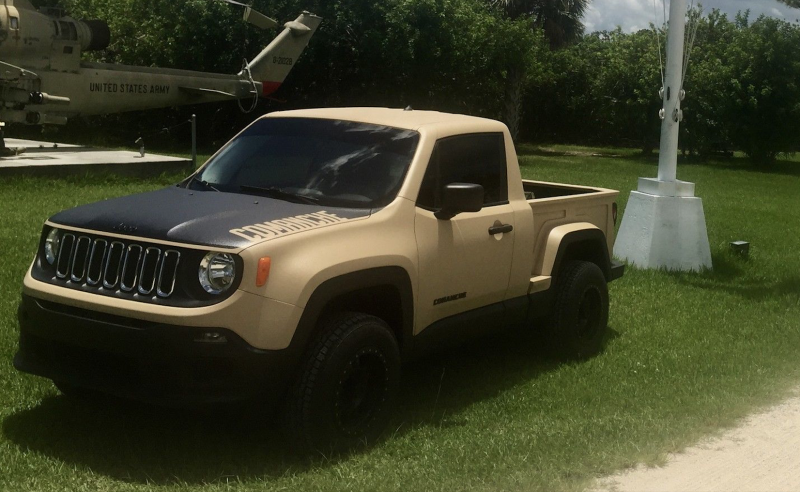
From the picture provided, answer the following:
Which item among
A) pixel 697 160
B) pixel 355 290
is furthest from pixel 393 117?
pixel 697 160

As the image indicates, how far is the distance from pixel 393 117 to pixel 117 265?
88.3 inches

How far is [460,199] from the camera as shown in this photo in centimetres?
582

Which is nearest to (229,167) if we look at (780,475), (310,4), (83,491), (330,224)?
(330,224)

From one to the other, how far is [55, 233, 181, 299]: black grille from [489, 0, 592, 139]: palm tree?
3220 centimetres

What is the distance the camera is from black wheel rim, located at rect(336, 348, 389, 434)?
5.26 m

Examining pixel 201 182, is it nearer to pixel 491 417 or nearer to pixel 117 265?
pixel 117 265

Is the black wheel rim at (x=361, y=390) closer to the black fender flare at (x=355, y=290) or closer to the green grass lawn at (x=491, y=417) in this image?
the green grass lawn at (x=491, y=417)

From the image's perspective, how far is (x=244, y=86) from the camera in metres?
26.7

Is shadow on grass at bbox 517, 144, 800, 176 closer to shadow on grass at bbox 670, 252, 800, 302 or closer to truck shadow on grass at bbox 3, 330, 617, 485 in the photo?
shadow on grass at bbox 670, 252, 800, 302

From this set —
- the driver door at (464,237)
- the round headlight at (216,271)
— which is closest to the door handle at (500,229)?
the driver door at (464,237)

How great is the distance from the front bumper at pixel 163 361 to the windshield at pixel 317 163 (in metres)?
1.27

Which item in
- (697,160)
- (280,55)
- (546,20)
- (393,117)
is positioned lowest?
(697,160)

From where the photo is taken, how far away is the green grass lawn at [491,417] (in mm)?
4973

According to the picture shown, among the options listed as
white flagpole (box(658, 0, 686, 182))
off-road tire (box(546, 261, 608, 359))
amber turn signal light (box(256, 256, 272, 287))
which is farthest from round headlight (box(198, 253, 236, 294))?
white flagpole (box(658, 0, 686, 182))
